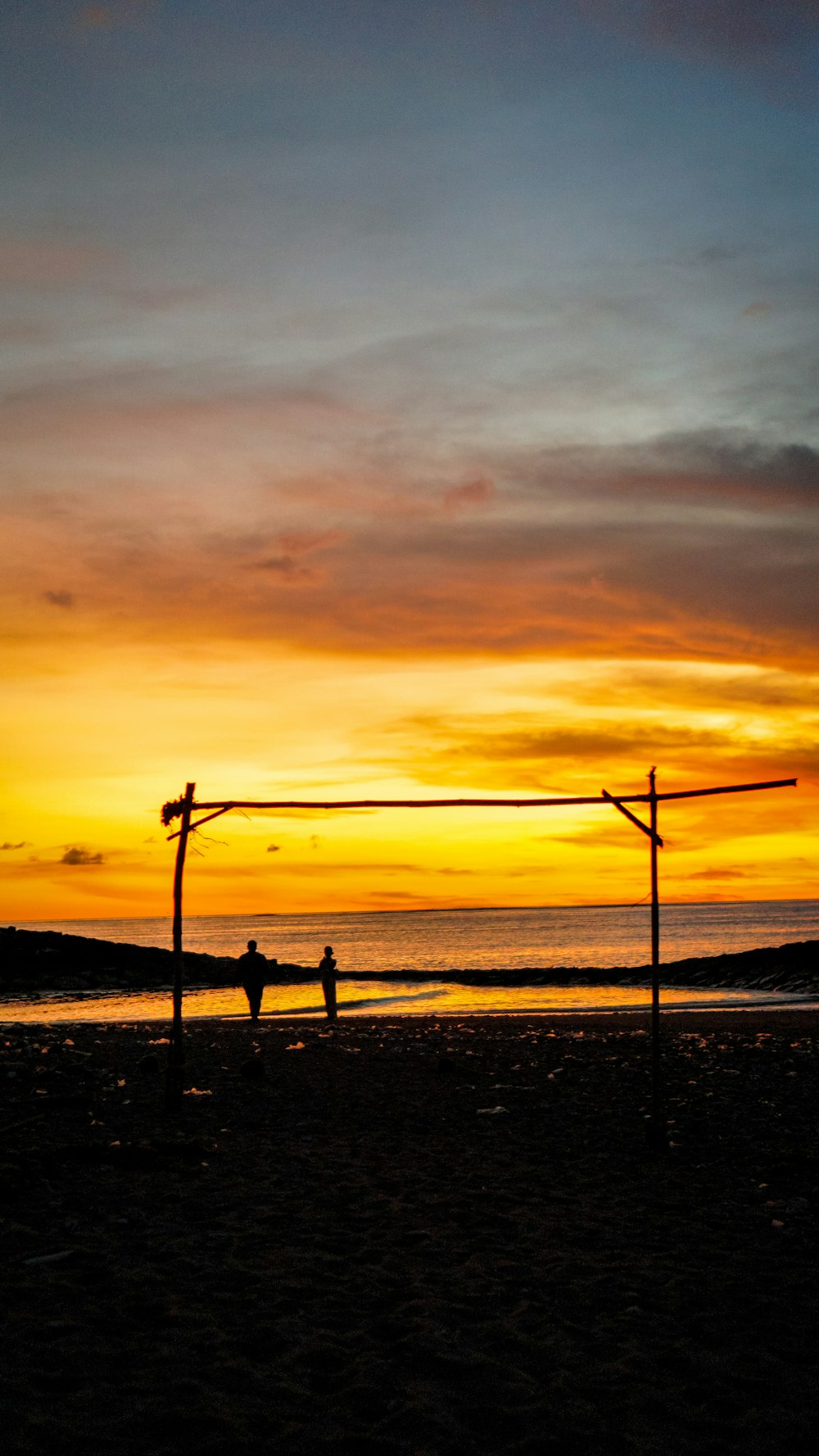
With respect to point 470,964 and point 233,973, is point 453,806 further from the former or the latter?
point 470,964

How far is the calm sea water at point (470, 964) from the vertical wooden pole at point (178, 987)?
17.8m

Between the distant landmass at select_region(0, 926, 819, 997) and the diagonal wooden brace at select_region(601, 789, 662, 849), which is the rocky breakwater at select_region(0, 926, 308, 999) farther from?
the diagonal wooden brace at select_region(601, 789, 662, 849)

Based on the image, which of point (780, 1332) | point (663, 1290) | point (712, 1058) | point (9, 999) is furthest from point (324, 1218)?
point (9, 999)

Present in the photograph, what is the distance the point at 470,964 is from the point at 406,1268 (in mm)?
64932

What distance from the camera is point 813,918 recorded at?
14712 cm

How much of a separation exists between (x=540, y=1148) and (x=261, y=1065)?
580cm

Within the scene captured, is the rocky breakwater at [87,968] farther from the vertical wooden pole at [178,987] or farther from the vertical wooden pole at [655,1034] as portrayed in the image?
the vertical wooden pole at [655,1034]

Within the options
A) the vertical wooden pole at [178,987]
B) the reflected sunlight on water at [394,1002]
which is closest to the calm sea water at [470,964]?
the reflected sunlight on water at [394,1002]

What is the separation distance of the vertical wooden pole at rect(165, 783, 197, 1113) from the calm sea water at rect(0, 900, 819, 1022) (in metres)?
17.8

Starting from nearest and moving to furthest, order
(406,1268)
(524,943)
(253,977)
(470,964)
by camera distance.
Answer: (406,1268) → (253,977) → (470,964) → (524,943)

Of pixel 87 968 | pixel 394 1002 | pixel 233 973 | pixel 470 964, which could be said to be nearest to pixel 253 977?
pixel 394 1002

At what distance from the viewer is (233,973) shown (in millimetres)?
49844

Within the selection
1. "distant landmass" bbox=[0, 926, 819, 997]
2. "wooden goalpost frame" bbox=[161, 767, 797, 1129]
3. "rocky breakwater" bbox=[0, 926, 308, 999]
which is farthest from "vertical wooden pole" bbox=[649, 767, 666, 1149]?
"rocky breakwater" bbox=[0, 926, 308, 999]

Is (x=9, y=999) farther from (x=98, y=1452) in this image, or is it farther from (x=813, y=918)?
(x=813, y=918)
